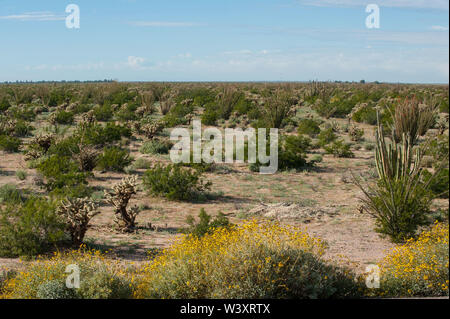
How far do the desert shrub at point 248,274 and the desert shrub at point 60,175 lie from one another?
6.29 metres

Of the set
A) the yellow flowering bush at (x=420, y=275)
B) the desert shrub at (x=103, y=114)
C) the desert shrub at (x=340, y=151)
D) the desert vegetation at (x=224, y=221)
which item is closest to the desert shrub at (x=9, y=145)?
the desert vegetation at (x=224, y=221)

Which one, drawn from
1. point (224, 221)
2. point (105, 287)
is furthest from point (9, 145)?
point (105, 287)

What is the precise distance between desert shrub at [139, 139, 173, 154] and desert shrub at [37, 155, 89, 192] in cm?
488

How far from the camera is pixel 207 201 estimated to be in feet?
38.8

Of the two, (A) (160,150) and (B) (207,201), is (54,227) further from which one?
(A) (160,150)

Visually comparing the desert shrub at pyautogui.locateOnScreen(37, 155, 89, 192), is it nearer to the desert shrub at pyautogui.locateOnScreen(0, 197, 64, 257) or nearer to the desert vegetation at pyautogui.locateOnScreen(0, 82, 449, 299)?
the desert vegetation at pyautogui.locateOnScreen(0, 82, 449, 299)

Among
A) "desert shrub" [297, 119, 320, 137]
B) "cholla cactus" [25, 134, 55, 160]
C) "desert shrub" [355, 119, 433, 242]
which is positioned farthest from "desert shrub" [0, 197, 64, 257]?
"desert shrub" [297, 119, 320, 137]

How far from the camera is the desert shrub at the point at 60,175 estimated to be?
1152cm

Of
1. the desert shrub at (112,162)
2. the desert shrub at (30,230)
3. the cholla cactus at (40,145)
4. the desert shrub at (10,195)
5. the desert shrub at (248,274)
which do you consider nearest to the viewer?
the desert shrub at (248,274)

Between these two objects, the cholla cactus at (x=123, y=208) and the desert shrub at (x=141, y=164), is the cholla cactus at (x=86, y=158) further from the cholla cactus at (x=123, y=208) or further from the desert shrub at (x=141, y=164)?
the cholla cactus at (x=123, y=208)

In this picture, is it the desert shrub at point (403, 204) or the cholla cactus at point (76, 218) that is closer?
the cholla cactus at point (76, 218)

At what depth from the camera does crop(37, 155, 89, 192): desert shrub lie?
11516 mm
